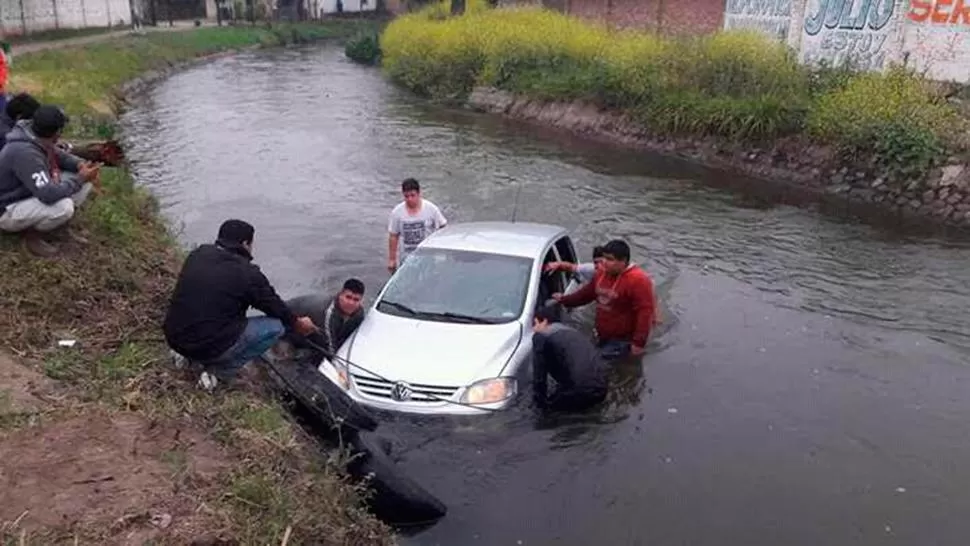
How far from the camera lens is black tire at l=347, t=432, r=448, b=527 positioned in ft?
20.6

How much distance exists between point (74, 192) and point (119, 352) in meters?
1.70

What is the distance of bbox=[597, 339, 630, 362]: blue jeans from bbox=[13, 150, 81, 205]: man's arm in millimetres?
5216

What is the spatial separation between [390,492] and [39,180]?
412 cm

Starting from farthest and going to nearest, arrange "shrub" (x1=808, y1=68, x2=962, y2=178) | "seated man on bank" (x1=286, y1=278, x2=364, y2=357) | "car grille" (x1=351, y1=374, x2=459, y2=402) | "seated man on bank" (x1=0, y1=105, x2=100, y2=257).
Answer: "shrub" (x1=808, y1=68, x2=962, y2=178)
"seated man on bank" (x1=286, y1=278, x2=364, y2=357)
"seated man on bank" (x1=0, y1=105, x2=100, y2=257)
"car grille" (x1=351, y1=374, x2=459, y2=402)

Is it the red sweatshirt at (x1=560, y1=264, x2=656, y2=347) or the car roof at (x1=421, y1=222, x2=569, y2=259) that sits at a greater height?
the car roof at (x1=421, y1=222, x2=569, y2=259)

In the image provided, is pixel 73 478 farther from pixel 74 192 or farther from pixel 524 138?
pixel 524 138

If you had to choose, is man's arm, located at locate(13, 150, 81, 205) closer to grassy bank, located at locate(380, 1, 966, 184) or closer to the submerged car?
the submerged car

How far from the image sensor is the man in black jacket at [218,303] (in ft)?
21.5

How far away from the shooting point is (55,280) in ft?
26.0

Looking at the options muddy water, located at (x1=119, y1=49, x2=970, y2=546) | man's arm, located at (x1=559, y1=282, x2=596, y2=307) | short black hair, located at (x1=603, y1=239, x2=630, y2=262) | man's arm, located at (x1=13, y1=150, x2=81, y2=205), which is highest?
man's arm, located at (x1=13, y1=150, x2=81, y2=205)

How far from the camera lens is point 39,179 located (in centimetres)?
767

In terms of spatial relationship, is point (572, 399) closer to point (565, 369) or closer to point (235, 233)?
point (565, 369)

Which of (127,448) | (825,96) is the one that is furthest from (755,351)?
(825,96)

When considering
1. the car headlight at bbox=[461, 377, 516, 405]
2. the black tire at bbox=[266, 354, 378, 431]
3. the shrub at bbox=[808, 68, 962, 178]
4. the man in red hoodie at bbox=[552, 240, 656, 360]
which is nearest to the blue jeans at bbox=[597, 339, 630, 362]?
the man in red hoodie at bbox=[552, 240, 656, 360]
